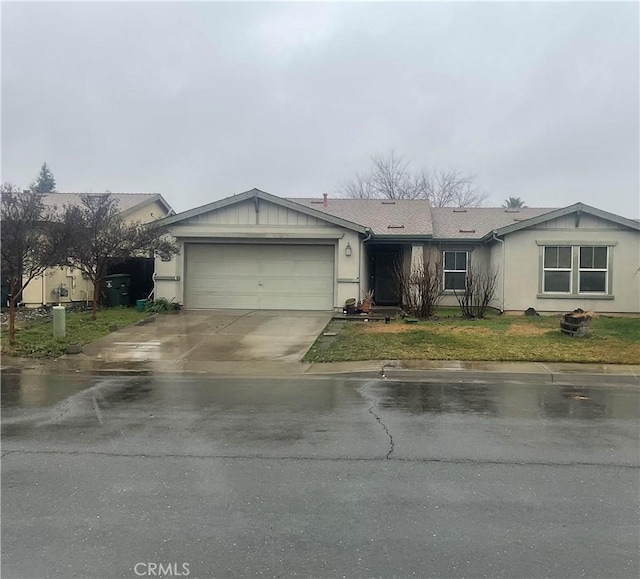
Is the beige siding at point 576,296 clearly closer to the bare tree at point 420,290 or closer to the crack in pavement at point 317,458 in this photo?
the bare tree at point 420,290

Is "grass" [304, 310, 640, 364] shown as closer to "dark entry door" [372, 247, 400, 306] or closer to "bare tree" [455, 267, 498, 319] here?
"bare tree" [455, 267, 498, 319]

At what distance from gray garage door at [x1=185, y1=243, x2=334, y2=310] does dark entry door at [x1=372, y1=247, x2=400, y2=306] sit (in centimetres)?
456

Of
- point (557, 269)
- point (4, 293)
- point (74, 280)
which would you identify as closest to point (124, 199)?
point (74, 280)

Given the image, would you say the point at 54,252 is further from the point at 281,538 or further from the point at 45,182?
the point at 45,182

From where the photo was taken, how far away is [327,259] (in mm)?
18922

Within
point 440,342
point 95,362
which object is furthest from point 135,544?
point 440,342

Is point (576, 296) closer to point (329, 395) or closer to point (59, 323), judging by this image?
point (329, 395)

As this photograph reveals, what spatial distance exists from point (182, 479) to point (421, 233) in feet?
55.3

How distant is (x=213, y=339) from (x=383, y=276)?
1116 cm

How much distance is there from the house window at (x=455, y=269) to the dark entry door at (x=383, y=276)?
247cm

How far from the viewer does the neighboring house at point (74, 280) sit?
1908 centimetres

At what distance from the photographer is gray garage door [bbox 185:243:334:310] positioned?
62.1ft

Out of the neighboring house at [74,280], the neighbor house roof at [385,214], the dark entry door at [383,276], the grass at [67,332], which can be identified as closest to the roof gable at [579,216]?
the neighbor house roof at [385,214]

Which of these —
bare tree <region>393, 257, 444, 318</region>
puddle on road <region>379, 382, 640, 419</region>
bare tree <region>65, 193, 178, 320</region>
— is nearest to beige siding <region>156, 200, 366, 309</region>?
bare tree <region>65, 193, 178, 320</region>
